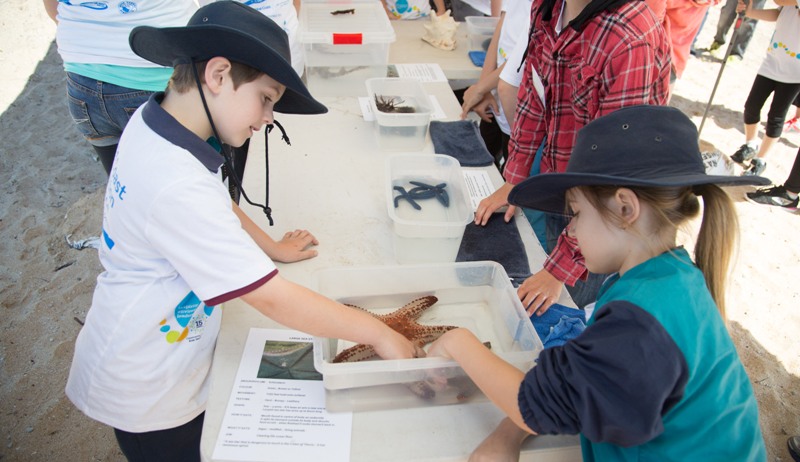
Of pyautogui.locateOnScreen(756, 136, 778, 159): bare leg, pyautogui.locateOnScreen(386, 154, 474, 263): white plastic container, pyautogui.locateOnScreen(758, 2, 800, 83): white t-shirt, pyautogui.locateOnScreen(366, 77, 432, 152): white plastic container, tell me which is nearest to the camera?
pyautogui.locateOnScreen(386, 154, 474, 263): white plastic container

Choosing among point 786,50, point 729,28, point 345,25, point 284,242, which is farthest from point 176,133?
point 729,28

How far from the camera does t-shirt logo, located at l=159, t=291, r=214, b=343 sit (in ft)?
3.59

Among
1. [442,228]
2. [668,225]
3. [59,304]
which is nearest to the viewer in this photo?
[668,225]

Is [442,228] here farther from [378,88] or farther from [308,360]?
[378,88]

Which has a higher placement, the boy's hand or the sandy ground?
the boy's hand

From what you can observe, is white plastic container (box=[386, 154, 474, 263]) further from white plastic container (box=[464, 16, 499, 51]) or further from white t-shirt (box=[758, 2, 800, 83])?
white t-shirt (box=[758, 2, 800, 83])

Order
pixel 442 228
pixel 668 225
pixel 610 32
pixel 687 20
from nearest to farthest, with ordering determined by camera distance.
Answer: pixel 668 225 < pixel 610 32 < pixel 442 228 < pixel 687 20

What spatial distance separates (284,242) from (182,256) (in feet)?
1.74

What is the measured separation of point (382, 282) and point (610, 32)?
848 mm

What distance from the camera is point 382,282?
4.31ft

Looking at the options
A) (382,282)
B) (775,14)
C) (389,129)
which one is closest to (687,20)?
(775,14)

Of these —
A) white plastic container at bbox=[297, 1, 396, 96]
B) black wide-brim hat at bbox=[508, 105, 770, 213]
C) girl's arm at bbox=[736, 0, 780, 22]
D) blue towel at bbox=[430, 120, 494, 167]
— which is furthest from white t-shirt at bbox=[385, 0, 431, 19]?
black wide-brim hat at bbox=[508, 105, 770, 213]

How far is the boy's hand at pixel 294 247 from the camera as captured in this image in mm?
1432

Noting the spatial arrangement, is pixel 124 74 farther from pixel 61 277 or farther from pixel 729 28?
pixel 729 28
